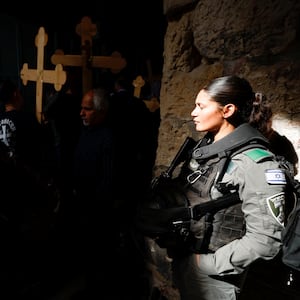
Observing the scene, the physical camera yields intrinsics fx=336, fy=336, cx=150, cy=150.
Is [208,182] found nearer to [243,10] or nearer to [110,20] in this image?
[243,10]

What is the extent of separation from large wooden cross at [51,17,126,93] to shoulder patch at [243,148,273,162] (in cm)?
185

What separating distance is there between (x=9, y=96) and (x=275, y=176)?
2115mm

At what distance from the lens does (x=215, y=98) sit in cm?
122

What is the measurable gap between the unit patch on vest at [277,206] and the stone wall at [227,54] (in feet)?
0.88

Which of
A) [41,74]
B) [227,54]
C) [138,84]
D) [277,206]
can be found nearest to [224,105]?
[227,54]

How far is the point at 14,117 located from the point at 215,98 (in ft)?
5.79

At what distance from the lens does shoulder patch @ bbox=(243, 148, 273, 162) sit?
1108 millimetres

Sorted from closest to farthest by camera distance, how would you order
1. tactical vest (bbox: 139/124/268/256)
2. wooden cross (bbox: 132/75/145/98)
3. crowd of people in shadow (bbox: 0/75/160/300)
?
1. tactical vest (bbox: 139/124/268/256)
2. crowd of people in shadow (bbox: 0/75/160/300)
3. wooden cross (bbox: 132/75/145/98)

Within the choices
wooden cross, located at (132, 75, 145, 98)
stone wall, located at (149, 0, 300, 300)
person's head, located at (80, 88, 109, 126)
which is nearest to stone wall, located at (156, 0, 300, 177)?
stone wall, located at (149, 0, 300, 300)

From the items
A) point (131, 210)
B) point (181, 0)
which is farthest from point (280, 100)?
point (131, 210)

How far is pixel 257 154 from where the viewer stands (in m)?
1.12

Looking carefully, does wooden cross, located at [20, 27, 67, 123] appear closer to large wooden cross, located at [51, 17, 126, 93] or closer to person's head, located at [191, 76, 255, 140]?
large wooden cross, located at [51, 17, 126, 93]

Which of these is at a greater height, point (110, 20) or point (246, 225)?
point (110, 20)

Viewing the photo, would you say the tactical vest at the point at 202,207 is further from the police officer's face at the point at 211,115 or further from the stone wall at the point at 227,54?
the stone wall at the point at 227,54
